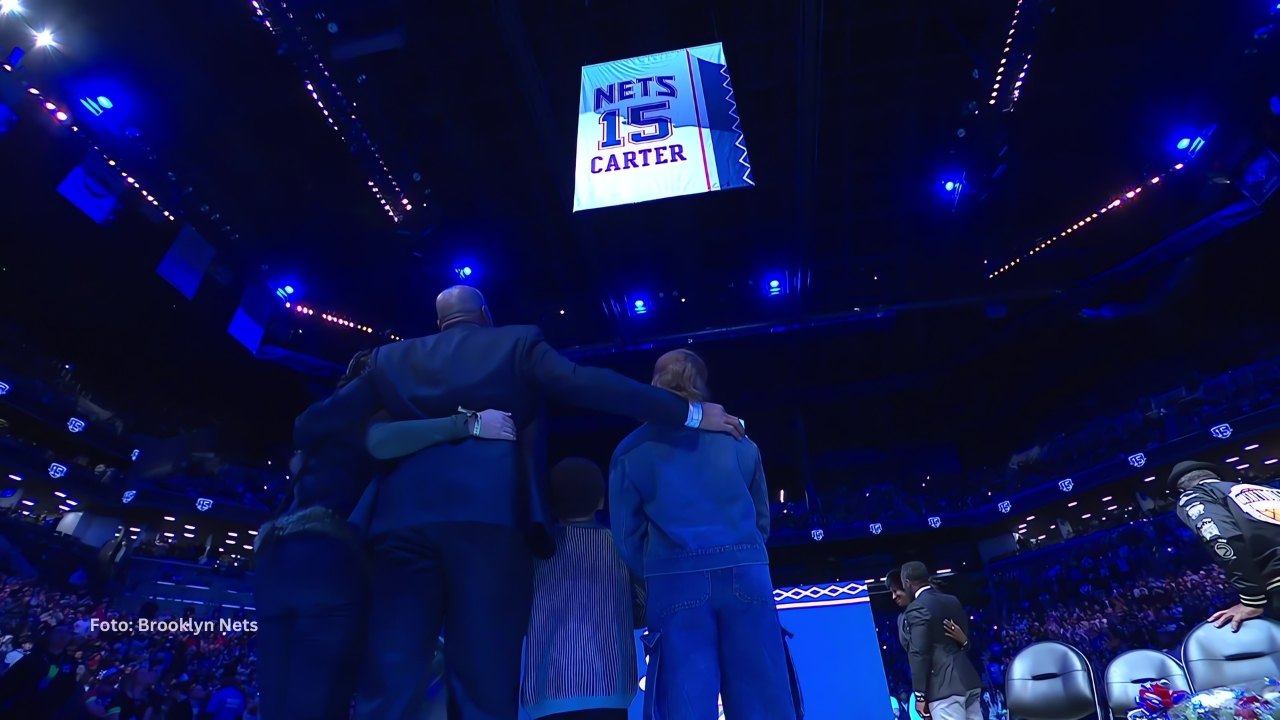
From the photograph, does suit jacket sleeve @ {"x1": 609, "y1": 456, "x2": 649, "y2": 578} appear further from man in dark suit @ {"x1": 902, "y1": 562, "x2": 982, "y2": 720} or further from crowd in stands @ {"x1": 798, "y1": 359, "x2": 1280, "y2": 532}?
crowd in stands @ {"x1": 798, "y1": 359, "x2": 1280, "y2": 532}

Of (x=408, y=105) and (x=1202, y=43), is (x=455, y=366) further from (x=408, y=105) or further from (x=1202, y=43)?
(x=1202, y=43)

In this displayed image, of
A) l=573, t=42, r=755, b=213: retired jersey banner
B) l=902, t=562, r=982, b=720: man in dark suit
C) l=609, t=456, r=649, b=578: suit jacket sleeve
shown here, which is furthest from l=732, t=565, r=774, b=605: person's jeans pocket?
l=573, t=42, r=755, b=213: retired jersey banner

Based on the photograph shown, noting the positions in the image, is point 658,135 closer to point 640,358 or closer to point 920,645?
point 920,645

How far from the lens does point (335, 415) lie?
6.21ft

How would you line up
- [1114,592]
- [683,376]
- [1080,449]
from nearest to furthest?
1. [683,376]
2. [1114,592]
3. [1080,449]

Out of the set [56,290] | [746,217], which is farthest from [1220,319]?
[56,290]

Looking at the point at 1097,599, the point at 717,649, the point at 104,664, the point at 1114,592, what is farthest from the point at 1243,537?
the point at 1097,599

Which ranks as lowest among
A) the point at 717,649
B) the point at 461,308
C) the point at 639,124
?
the point at 717,649

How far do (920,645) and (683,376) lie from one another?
353cm

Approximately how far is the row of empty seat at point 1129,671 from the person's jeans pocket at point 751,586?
2.67m

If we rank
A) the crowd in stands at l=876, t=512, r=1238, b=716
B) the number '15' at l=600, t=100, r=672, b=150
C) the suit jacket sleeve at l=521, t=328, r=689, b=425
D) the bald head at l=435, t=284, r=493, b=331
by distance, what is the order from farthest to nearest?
the crowd in stands at l=876, t=512, r=1238, b=716
the number '15' at l=600, t=100, r=672, b=150
the bald head at l=435, t=284, r=493, b=331
the suit jacket sleeve at l=521, t=328, r=689, b=425

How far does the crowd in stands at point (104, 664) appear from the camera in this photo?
229 inches

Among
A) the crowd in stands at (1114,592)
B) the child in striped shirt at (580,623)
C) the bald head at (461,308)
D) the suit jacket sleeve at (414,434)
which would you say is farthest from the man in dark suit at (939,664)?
the crowd in stands at (1114,592)

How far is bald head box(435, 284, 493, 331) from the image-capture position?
2125 millimetres
